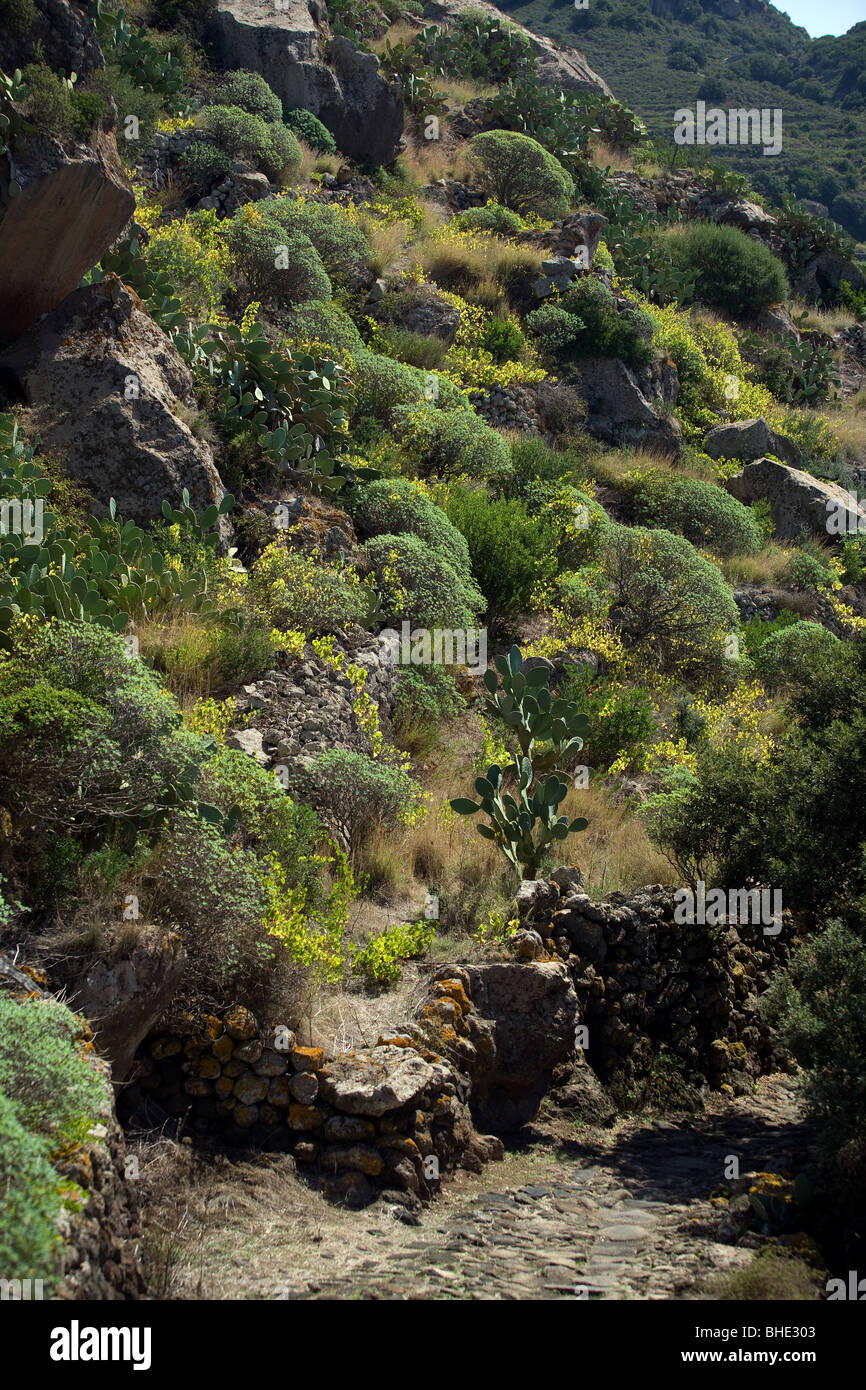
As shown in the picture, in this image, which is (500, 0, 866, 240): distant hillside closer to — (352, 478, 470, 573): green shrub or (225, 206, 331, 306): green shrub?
(225, 206, 331, 306): green shrub

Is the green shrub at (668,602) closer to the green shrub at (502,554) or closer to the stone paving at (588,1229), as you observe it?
the green shrub at (502,554)

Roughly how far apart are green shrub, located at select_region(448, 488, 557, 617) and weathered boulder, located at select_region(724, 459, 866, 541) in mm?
6381

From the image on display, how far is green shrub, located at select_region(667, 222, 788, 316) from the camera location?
22281mm

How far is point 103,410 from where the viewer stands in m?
8.55

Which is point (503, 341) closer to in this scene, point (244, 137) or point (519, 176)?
point (244, 137)

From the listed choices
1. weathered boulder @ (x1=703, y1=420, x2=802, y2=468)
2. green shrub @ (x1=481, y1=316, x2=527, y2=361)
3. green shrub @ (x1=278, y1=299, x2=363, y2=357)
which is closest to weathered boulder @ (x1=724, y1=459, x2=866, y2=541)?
weathered boulder @ (x1=703, y1=420, x2=802, y2=468)

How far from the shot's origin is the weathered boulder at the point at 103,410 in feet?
27.9

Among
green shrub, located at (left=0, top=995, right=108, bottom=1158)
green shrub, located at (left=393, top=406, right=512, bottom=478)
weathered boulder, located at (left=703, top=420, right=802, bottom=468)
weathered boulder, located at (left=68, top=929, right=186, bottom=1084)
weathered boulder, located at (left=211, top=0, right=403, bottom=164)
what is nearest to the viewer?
green shrub, located at (left=0, top=995, right=108, bottom=1158)

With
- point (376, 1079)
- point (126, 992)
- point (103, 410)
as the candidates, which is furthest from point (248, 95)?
point (376, 1079)

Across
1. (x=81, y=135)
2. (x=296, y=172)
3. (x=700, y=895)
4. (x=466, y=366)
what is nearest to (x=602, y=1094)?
(x=700, y=895)

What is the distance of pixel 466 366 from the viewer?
1505 centimetres

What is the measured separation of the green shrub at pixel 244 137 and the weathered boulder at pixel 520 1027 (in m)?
13.5

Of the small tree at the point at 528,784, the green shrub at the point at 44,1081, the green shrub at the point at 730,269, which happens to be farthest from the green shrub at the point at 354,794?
the green shrub at the point at 730,269
